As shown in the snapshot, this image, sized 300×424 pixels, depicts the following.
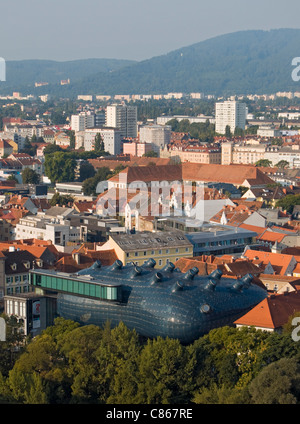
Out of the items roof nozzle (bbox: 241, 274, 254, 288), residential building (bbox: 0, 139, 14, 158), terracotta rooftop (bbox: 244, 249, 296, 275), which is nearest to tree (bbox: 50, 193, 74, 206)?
terracotta rooftop (bbox: 244, 249, 296, 275)

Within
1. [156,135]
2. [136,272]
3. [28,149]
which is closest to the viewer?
[136,272]

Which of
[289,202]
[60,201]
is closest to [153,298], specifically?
[289,202]

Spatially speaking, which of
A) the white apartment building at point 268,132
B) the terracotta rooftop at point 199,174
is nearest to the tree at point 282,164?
the terracotta rooftop at point 199,174

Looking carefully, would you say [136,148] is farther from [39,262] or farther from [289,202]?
[39,262]

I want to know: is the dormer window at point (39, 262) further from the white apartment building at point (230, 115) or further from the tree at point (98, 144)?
the white apartment building at point (230, 115)

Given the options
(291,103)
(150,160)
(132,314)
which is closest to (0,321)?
(132,314)

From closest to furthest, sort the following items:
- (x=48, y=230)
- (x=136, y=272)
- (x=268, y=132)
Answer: (x=136, y=272) → (x=48, y=230) → (x=268, y=132)

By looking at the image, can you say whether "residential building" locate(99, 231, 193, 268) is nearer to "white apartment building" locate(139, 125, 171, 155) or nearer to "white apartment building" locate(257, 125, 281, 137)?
"white apartment building" locate(139, 125, 171, 155)

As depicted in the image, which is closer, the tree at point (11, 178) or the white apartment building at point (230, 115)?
the tree at point (11, 178)
